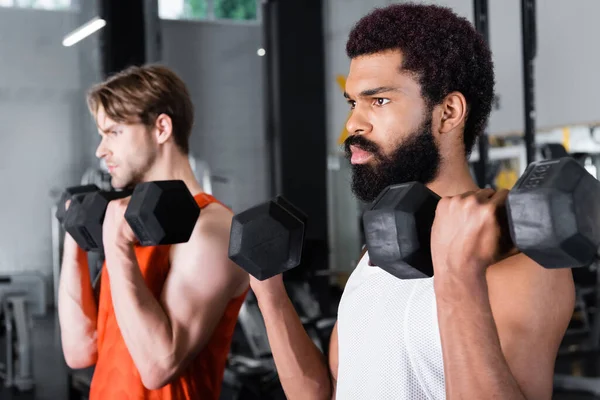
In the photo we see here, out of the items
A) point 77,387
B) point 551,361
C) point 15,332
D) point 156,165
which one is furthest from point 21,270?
point 551,361

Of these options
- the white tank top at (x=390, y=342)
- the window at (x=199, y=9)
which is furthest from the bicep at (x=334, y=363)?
the window at (x=199, y=9)

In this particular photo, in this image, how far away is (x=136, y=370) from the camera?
156 cm

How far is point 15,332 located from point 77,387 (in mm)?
620

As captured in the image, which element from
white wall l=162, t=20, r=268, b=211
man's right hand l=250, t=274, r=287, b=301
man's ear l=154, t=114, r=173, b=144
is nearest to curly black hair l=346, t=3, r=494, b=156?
man's right hand l=250, t=274, r=287, b=301

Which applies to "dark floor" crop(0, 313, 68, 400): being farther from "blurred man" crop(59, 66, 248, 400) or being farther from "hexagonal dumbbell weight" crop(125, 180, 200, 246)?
"hexagonal dumbbell weight" crop(125, 180, 200, 246)

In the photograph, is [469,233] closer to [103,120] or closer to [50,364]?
[103,120]

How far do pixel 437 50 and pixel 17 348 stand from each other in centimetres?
356

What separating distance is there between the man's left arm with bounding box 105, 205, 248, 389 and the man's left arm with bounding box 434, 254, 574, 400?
28.7 inches

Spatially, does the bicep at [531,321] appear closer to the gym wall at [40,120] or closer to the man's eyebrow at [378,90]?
the man's eyebrow at [378,90]

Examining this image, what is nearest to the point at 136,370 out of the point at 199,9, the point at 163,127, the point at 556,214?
the point at 163,127

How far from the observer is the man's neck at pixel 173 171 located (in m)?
1.80

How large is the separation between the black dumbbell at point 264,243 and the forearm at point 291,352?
18 centimetres

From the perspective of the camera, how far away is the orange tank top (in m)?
1.56

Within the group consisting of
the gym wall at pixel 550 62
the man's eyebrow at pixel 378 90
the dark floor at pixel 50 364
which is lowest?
the dark floor at pixel 50 364
